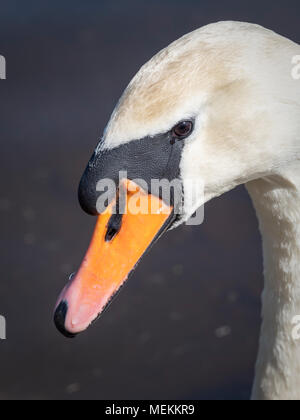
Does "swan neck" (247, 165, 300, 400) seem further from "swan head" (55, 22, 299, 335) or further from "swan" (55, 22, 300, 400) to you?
"swan head" (55, 22, 299, 335)

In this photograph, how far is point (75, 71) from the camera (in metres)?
5.25

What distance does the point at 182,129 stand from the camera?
1.89 meters

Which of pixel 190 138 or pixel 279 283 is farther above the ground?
pixel 190 138

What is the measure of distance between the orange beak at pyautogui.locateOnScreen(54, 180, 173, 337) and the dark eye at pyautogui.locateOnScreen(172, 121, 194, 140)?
172mm

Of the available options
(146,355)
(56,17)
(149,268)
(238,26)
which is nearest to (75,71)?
(56,17)

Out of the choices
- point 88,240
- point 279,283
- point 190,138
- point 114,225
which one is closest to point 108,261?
point 114,225

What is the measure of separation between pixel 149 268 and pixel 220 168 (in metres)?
2.32

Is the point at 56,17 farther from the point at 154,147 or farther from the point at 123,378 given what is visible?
the point at 154,147

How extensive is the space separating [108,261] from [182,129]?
1.30 ft

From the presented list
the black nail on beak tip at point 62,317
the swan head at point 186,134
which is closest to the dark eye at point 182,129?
the swan head at point 186,134

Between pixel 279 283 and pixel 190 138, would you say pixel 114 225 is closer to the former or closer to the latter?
pixel 190 138

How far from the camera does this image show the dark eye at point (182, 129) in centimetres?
188

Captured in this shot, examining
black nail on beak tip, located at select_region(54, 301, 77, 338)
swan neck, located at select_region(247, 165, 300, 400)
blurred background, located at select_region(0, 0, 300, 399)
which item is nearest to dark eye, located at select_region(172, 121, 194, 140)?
swan neck, located at select_region(247, 165, 300, 400)
